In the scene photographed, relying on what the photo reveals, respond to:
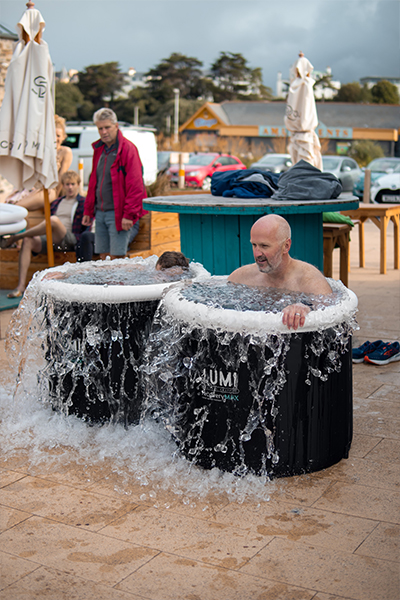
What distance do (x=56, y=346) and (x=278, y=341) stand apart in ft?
5.17

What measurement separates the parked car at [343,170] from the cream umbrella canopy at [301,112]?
1328 centimetres

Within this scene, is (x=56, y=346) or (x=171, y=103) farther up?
(x=171, y=103)

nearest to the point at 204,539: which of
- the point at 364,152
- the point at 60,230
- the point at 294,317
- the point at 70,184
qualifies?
the point at 294,317

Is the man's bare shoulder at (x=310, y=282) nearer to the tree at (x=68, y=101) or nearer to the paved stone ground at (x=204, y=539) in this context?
the paved stone ground at (x=204, y=539)

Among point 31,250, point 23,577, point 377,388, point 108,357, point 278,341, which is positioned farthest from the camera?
point 31,250

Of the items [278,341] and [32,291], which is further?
[32,291]

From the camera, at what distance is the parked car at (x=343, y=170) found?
891 inches

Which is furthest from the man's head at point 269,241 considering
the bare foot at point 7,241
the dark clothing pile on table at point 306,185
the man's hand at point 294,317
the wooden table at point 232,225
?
the bare foot at point 7,241

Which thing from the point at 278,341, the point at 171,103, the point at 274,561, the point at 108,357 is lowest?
the point at 274,561

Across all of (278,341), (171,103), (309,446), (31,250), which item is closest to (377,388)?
(309,446)

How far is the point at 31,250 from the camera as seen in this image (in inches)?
311

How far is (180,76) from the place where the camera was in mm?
98188

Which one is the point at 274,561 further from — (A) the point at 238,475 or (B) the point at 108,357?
(B) the point at 108,357

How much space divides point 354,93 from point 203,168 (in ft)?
240
